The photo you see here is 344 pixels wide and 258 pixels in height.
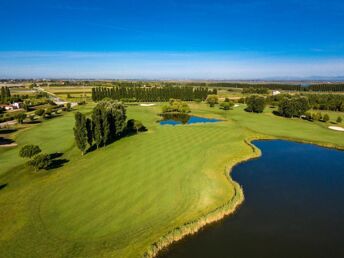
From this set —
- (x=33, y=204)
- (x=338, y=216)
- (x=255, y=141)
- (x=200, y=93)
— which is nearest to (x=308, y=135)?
(x=255, y=141)

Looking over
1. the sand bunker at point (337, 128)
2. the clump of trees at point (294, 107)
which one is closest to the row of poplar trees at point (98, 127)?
the sand bunker at point (337, 128)

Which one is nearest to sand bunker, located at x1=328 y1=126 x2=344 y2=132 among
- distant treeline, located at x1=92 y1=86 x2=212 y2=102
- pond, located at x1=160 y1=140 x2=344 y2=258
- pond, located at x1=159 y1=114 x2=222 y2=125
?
pond, located at x1=160 y1=140 x2=344 y2=258

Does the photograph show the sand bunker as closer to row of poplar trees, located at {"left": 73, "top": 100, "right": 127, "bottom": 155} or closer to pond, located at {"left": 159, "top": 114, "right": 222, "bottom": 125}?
pond, located at {"left": 159, "top": 114, "right": 222, "bottom": 125}

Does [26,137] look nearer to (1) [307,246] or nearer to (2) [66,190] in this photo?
(2) [66,190]

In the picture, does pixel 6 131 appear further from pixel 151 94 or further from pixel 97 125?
pixel 151 94

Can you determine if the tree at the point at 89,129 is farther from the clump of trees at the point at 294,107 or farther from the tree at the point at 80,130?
the clump of trees at the point at 294,107

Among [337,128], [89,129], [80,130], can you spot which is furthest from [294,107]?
[80,130]
